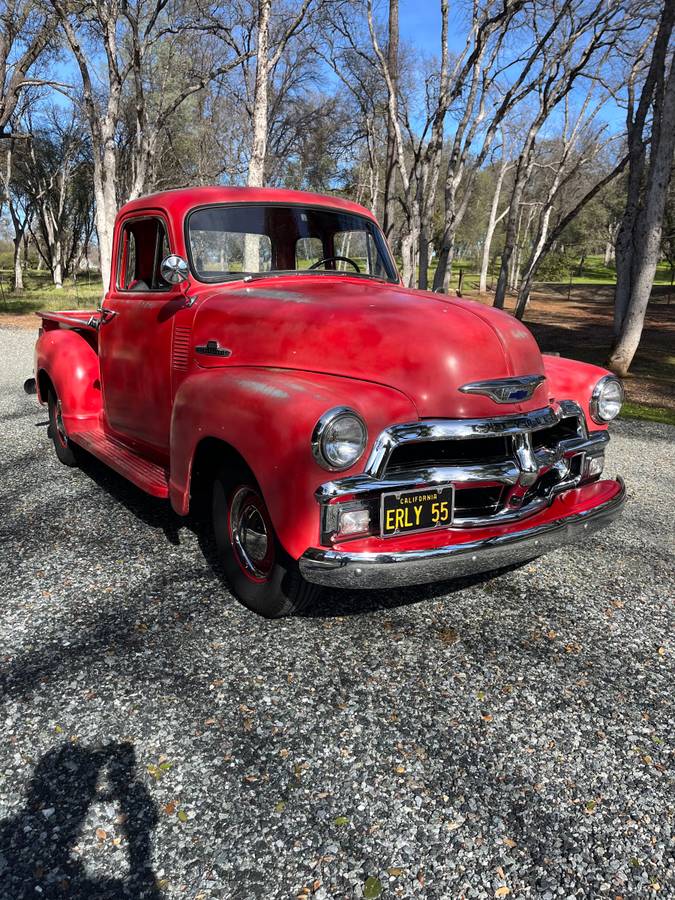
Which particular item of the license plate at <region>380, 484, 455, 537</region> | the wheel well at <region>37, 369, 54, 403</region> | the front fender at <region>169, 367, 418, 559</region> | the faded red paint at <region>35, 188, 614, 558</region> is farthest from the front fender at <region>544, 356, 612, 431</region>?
the wheel well at <region>37, 369, 54, 403</region>

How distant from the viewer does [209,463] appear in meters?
3.31

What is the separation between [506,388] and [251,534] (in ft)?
4.60

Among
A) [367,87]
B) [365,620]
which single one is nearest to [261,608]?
[365,620]

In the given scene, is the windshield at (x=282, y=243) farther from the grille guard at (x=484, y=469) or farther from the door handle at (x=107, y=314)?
the grille guard at (x=484, y=469)

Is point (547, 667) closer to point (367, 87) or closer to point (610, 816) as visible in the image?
point (610, 816)

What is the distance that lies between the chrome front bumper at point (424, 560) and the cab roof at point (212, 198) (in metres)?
2.39

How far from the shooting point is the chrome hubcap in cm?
299

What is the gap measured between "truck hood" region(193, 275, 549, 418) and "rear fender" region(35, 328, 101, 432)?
6.40 feet

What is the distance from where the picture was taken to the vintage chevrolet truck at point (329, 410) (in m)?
2.54

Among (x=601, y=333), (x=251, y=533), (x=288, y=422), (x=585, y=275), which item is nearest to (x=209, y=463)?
(x=251, y=533)

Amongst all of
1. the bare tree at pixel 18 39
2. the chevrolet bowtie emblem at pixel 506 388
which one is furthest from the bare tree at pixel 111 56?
the chevrolet bowtie emblem at pixel 506 388

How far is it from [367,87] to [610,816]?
22497mm

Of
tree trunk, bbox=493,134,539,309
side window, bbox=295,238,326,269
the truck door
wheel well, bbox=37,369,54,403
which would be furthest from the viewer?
tree trunk, bbox=493,134,539,309

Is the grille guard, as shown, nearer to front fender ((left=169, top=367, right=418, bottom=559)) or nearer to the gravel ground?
front fender ((left=169, top=367, right=418, bottom=559))
